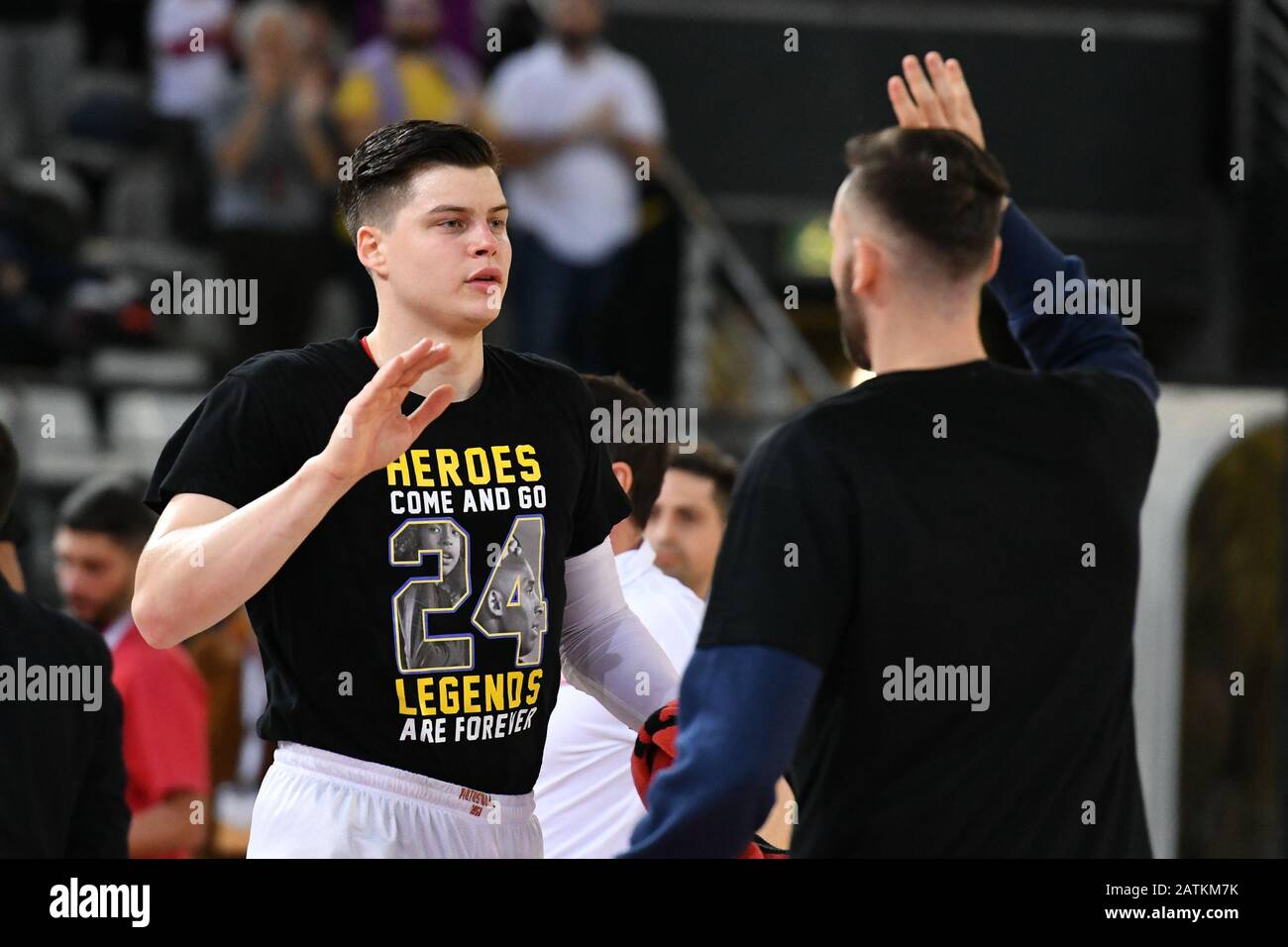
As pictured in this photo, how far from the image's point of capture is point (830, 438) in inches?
115

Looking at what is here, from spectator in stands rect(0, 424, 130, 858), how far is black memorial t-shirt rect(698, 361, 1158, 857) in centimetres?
179

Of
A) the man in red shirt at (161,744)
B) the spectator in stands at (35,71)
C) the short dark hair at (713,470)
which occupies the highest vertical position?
the spectator in stands at (35,71)

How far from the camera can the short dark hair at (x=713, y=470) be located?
5641 millimetres

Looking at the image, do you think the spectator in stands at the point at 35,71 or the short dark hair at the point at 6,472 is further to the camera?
the spectator in stands at the point at 35,71

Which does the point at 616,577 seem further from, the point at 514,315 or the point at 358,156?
the point at 514,315

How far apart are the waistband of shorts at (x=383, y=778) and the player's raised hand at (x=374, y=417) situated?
53 cm

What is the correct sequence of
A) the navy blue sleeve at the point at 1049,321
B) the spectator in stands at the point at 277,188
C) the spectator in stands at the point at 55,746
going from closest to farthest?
the navy blue sleeve at the point at 1049,321 < the spectator in stands at the point at 55,746 < the spectator in stands at the point at 277,188

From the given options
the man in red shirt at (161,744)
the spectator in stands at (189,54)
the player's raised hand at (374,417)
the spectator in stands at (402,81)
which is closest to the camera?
the player's raised hand at (374,417)

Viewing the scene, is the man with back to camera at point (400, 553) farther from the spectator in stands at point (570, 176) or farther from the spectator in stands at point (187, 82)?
the spectator in stands at point (187, 82)

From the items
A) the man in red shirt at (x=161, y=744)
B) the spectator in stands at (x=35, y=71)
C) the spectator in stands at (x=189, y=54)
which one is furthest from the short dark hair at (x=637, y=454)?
the spectator in stands at (x=35, y=71)

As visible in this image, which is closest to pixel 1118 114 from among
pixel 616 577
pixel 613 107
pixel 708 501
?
pixel 613 107

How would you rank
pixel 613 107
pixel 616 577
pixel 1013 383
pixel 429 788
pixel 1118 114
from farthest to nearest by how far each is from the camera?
pixel 1118 114
pixel 613 107
pixel 616 577
pixel 429 788
pixel 1013 383
